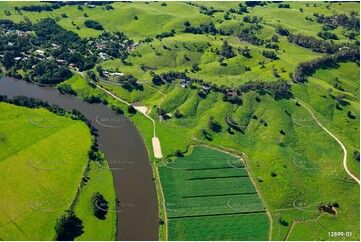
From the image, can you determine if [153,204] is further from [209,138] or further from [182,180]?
[209,138]

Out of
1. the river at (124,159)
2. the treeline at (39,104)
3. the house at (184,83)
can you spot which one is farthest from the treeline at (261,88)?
the treeline at (39,104)

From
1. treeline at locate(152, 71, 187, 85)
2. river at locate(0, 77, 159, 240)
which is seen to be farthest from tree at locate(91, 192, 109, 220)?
treeline at locate(152, 71, 187, 85)

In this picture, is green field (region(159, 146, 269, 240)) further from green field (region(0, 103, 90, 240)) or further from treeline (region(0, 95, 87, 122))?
treeline (region(0, 95, 87, 122))

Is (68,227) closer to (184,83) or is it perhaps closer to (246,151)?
(246,151)

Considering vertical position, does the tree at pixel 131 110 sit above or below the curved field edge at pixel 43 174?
above

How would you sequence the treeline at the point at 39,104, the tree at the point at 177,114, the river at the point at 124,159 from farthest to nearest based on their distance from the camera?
the tree at the point at 177,114
the treeline at the point at 39,104
the river at the point at 124,159

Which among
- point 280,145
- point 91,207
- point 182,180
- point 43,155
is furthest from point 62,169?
point 280,145

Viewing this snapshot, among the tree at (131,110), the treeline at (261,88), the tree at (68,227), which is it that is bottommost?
the tree at (68,227)

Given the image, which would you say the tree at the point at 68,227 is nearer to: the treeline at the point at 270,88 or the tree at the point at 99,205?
the tree at the point at 99,205
